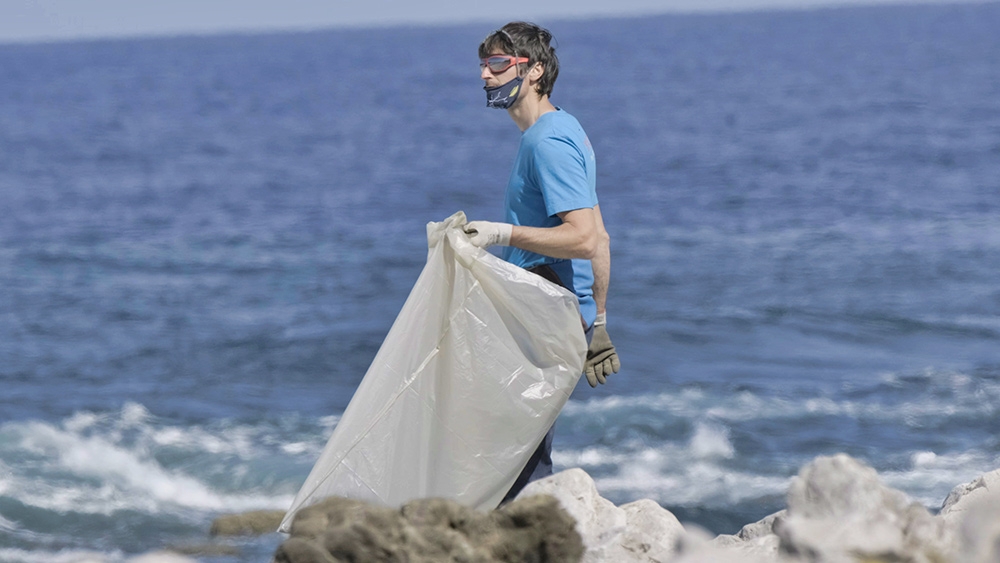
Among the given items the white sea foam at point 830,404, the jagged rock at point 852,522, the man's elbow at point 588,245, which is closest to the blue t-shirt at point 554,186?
the man's elbow at point 588,245

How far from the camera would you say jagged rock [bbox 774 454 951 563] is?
254cm

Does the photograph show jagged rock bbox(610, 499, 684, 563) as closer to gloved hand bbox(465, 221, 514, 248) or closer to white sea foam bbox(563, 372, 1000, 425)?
gloved hand bbox(465, 221, 514, 248)

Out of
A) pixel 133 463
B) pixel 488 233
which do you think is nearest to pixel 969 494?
pixel 488 233

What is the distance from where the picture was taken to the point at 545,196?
3.82 metres

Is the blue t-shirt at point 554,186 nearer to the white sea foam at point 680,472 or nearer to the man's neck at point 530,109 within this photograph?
the man's neck at point 530,109

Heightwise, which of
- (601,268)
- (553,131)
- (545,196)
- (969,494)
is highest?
(553,131)

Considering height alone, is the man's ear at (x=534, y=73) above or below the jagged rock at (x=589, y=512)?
above

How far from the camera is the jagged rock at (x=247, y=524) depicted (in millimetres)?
7652

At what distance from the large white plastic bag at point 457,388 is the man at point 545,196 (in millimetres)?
154

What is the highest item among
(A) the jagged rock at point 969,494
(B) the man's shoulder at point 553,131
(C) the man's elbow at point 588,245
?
(B) the man's shoulder at point 553,131

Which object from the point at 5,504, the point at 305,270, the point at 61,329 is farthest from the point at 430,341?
the point at 305,270

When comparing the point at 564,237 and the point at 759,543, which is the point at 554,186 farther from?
the point at 759,543

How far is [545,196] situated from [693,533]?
4.87ft

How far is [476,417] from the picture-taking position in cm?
389
